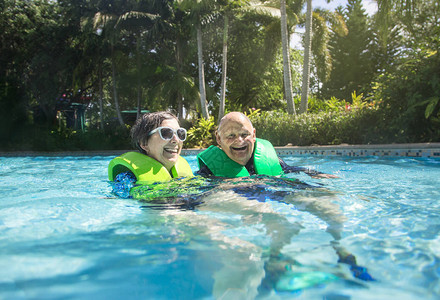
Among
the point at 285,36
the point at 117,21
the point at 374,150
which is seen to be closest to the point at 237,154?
the point at 374,150

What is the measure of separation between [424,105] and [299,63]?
18.6m

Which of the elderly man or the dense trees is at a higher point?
the dense trees

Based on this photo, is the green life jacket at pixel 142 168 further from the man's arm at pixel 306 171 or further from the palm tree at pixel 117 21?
the palm tree at pixel 117 21

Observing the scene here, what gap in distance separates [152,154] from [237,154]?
874 mm

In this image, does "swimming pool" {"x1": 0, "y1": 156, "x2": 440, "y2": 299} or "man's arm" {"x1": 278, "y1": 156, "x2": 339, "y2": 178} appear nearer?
"swimming pool" {"x1": 0, "y1": 156, "x2": 440, "y2": 299}

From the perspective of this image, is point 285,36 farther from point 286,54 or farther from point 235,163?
point 235,163

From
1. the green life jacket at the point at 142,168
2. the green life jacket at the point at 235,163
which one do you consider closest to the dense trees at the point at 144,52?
the green life jacket at the point at 235,163

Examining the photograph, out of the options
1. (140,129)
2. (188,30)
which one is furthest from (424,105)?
(188,30)

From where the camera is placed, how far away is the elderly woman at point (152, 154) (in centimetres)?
301

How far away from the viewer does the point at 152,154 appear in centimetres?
325

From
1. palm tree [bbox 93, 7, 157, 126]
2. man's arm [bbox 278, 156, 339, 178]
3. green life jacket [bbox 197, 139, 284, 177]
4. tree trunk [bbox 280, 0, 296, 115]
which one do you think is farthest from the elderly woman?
palm tree [bbox 93, 7, 157, 126]

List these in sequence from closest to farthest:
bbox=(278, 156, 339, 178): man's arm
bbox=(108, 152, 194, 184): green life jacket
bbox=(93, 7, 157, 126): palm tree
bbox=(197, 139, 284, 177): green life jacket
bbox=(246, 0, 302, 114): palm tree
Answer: bbox=(108, 152, 194, 184): green life jacket < bbox=(197, 139, 284, 177): green life jacket < bbox=(278, 156, 339, 178): man's arm < bbox=(246, 0, 302, 114): palm tree < bbox=(93, 7, 157, 126): palm tree

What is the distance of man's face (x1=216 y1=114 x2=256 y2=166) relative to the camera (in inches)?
131

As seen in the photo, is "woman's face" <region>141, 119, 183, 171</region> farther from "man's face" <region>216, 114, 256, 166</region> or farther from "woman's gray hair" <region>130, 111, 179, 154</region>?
"man's face" <region>216, 114, 256, 166</region>
